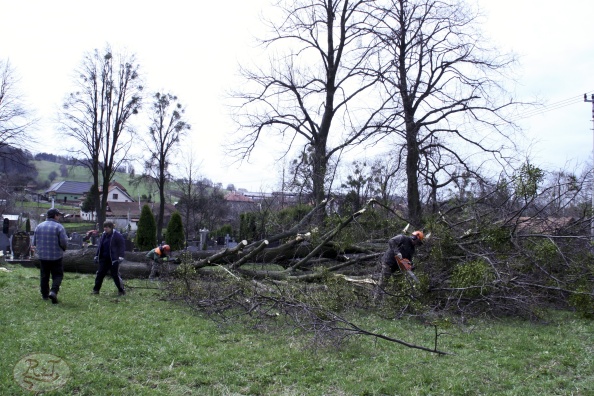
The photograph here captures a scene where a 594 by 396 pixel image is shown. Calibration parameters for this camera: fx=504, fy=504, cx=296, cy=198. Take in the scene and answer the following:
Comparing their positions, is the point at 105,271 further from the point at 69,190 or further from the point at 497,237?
the point at 69,190

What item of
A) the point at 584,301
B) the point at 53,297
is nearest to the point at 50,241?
the point at 53,297

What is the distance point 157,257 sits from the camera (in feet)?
35.6

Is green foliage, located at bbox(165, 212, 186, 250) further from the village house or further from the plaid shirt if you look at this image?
the village house

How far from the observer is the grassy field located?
Result: 4.52 meters

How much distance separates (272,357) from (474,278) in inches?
149

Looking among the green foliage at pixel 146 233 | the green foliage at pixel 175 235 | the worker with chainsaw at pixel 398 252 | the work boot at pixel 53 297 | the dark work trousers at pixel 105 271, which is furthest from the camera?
the green foliage at pixel 146 233

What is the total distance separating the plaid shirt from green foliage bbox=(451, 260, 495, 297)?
6.25 meters

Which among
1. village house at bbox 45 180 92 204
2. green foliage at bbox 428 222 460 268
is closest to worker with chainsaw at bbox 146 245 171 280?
green foliage at bbox 428 222 460 268

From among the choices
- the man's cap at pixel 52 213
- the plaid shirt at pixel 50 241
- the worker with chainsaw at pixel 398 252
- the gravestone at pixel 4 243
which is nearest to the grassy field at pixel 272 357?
the plaid shirt at pixel 50 241

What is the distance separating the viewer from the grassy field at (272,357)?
14.8ft

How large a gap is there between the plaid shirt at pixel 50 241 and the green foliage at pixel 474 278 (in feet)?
20.5

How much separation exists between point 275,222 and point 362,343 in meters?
8.27

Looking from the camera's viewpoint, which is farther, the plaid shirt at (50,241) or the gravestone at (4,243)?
the gravestone at (4,243)

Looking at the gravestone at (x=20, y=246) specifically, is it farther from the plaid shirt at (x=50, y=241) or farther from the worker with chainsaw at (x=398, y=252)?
the worker with chainsaw at (x=398, y=252)
